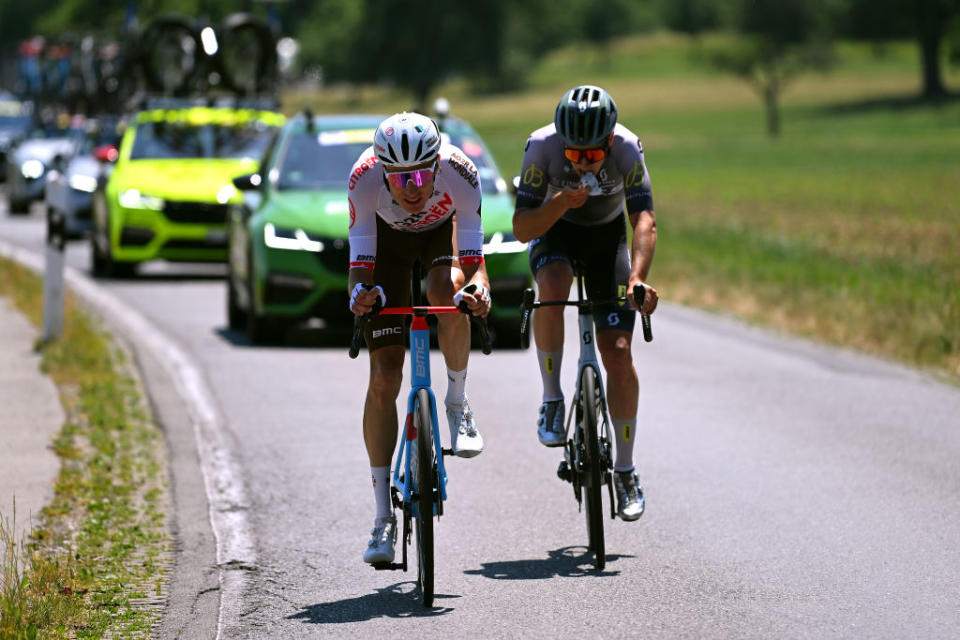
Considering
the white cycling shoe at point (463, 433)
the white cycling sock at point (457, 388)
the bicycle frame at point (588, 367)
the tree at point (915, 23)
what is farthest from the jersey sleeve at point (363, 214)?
the tree at point (915, 23)

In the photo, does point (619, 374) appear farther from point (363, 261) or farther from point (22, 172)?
point (22, 172)

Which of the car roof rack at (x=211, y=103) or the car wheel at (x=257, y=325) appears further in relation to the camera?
the car roof rack at (x=211, y=103)

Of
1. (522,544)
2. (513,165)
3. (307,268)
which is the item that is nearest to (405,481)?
(522,544)

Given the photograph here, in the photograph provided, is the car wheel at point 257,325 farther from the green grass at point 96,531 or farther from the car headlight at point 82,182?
the car headlight at point 82,182

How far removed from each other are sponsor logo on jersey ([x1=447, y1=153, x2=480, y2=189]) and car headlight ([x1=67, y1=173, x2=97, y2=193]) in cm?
1838

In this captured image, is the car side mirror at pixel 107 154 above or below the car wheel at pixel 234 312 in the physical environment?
above

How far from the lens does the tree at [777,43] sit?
115 metres

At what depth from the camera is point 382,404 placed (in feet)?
21.7

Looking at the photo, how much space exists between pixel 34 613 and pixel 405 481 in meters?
1.35

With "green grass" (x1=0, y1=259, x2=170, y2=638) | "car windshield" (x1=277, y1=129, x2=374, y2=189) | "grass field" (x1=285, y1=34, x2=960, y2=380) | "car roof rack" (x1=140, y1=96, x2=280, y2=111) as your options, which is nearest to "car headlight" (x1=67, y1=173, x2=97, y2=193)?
"car roof rack" (x1=140, y1=96, x2=280, y2=111)

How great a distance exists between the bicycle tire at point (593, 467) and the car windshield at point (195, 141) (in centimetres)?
1395

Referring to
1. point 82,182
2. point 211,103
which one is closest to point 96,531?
point 211,103

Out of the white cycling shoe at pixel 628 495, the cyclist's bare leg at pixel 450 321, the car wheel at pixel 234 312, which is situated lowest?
the car wheel at pixel 234 312

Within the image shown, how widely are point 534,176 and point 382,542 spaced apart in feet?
5.41
